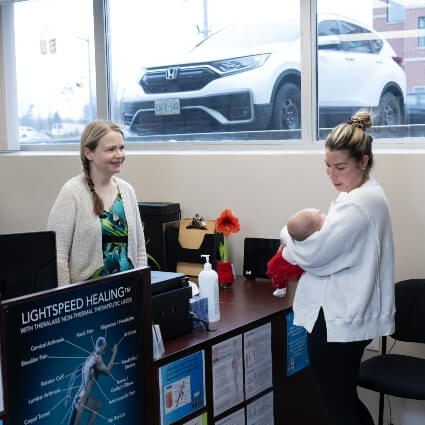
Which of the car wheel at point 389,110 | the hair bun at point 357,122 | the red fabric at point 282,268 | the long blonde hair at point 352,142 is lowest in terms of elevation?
the red fabric at point 282,268

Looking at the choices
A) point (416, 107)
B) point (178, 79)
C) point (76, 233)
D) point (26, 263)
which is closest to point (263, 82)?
point (178, 79)

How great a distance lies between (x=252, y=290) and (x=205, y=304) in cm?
64

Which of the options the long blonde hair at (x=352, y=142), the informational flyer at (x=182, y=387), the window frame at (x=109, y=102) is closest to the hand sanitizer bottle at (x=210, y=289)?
the informational flyer at (x=182, y=387)

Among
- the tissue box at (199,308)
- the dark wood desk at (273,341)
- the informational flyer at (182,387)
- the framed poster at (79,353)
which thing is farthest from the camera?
the tissue box at (199,308)

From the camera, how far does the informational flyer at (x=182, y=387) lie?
2.31 meters

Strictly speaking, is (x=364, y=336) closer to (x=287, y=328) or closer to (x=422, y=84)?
(x=287, y=328)

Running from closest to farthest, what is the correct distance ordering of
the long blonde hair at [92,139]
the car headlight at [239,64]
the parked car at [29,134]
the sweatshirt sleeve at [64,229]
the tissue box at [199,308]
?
the tissue box at [199,308] < the sweatshirt sleeve at [64,229] < the long blonde hair at [92,139] < the car headlight at [239,64] < the parked car at [29,134]

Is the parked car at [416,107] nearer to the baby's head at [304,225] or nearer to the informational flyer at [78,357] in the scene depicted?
the baby's head at [304,225]

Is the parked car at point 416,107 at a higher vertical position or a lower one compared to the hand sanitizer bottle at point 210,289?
higher

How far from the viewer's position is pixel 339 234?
2.37 metres

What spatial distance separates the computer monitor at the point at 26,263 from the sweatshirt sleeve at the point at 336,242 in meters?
0.83

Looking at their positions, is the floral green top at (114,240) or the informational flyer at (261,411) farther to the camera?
the floral green top at (114,240)

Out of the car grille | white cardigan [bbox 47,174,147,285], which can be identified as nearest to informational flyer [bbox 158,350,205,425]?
white cardigan [bbox 47,174,147,285]

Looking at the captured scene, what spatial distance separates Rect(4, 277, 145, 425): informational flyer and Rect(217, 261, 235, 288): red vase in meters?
1.29
